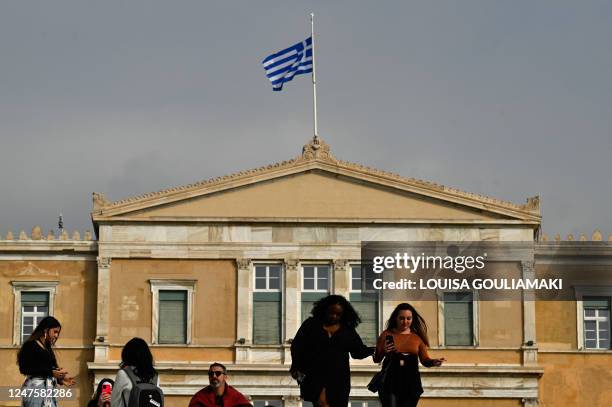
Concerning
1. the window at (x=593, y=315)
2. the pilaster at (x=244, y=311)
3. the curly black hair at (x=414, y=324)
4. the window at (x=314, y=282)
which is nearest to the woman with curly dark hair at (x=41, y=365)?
the curly black hair at (x=414, y=324)

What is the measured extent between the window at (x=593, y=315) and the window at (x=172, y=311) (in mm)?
10220

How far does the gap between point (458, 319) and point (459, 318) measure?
4cm

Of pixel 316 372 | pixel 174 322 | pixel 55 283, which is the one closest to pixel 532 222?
pixel 174 322

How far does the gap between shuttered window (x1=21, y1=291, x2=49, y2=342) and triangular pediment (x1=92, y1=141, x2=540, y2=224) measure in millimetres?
2656

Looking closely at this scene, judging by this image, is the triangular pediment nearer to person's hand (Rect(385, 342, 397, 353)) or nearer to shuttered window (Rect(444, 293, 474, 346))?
shuttered window (Rect(444, 293, 474, 346))

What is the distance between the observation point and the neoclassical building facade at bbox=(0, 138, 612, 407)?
47.4m

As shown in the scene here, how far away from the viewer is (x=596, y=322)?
48094 mm

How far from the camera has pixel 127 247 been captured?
47.7 metres

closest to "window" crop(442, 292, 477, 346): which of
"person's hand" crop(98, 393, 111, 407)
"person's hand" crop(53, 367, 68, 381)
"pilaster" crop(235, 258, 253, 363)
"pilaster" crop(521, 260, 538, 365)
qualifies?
"pilaster" crop(521, 260, 538, 365)

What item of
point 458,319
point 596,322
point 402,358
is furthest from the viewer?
point 596,322

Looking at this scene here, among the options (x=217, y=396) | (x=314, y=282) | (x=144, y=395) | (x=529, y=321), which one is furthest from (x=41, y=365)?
(x=529, y=321)

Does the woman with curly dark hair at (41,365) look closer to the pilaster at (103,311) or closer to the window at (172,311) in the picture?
the pilaster at (103,311)

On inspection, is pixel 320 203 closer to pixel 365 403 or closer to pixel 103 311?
pixel 365 403

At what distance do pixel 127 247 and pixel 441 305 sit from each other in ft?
27.5
